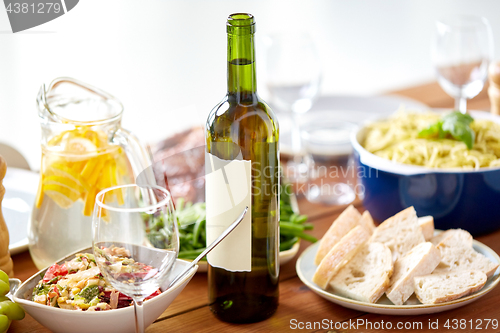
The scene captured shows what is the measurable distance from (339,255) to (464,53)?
2.60ft

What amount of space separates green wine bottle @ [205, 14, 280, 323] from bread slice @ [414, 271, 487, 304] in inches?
9.3

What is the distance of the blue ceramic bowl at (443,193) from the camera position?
112 centimetres

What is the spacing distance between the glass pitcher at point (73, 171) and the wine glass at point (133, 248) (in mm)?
212

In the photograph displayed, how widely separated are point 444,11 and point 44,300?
5.90 meters

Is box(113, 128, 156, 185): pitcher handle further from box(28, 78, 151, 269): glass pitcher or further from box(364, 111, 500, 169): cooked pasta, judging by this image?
box(364, 111, 500, 169): cooked pasta

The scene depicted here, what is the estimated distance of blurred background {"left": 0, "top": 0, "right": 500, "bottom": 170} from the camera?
148 inches

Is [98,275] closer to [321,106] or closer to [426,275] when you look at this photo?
[426,275]

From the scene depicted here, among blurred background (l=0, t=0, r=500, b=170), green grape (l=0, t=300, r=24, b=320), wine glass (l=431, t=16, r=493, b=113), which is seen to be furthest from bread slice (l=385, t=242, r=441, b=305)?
blurred background (l=0, t=0, r=500, b=170)

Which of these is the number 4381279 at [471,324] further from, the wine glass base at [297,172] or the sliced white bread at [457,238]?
the wine glass base at [297,172]

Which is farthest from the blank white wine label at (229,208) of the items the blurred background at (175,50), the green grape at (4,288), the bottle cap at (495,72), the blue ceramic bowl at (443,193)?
the blurred background at (175,50)

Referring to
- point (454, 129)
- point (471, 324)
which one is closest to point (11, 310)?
point (471, 324)

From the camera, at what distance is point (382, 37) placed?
213 inches

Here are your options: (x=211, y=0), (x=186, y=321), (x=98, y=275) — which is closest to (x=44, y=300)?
(x=98, y=275)

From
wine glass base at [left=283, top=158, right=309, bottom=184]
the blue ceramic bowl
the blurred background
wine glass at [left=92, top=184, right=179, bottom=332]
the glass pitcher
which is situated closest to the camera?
wine glass at [left=92, top=184, right=179, bottom=332]
